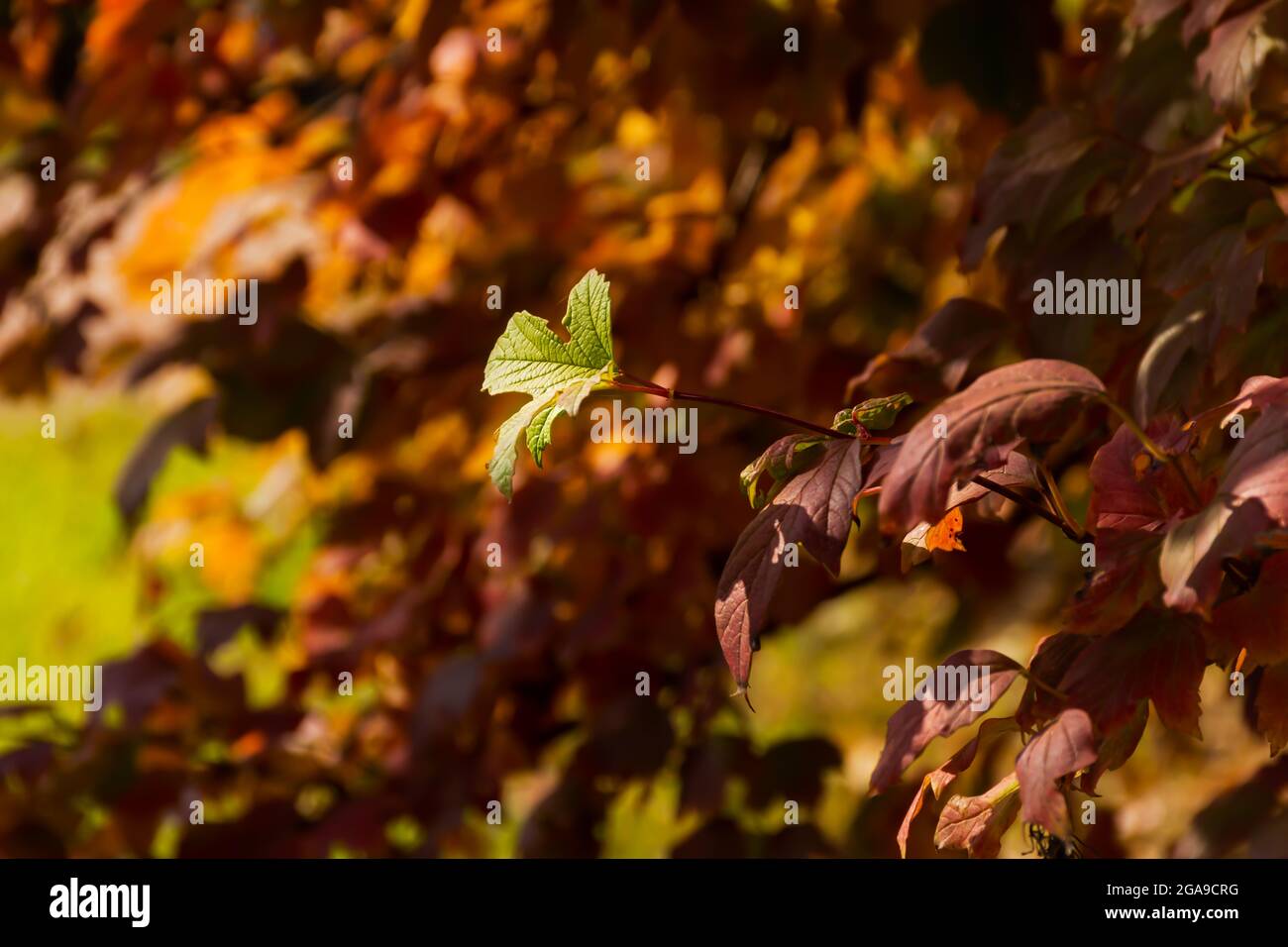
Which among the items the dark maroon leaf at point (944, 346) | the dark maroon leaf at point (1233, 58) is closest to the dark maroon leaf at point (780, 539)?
the dark maroon leaf at point (944, 346)

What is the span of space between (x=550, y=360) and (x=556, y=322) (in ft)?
3.64

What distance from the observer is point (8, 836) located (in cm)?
178

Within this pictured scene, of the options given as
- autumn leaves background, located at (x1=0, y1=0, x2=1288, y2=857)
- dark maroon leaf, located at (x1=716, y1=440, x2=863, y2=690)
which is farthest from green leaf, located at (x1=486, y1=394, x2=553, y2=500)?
autumn leaves background, located at (x1=0, y1=0, x2=1288, y2=857)

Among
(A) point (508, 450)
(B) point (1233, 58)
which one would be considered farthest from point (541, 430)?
(B) point (1233, 58)

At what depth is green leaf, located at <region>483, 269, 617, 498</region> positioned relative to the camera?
29.6 inches

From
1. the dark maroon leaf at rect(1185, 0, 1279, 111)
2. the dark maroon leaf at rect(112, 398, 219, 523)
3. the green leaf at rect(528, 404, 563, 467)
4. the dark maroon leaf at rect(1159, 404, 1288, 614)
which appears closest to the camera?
the dark maroon leaf at rect(1159, 404, 1288, 614)

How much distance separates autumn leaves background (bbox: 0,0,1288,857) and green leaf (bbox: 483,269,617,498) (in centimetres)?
33

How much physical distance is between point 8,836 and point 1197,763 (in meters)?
2.59

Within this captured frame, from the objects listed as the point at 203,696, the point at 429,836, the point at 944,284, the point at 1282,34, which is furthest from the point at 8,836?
the point at 944,284

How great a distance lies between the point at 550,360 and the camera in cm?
79

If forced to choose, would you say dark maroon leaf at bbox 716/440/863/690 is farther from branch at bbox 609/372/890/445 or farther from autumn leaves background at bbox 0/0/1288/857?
autumn leaves background at bbox 0/0/1288/857

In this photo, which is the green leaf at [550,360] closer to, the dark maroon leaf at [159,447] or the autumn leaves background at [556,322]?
the autumn leaves background at [556,322]

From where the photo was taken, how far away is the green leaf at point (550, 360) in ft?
2.46

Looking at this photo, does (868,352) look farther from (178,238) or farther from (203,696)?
(178,238)
